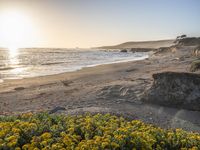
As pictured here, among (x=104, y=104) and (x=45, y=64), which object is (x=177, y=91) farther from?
(x=45, y=64)

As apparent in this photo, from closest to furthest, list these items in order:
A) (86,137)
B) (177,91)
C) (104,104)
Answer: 1. (86,137)
2. (177,91)
3. (104,104)

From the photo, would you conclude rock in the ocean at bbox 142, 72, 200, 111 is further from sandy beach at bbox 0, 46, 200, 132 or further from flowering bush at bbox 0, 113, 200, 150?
flowering bush at bbox 0, 113, 200, 150

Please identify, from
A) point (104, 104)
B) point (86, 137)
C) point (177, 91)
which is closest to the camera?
point (86, 137)

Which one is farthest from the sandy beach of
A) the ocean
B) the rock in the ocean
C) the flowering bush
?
the ocean

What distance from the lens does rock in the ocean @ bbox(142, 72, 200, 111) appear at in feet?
39.4

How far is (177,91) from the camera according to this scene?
12250 millimetres

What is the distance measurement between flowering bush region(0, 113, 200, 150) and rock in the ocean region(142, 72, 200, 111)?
5.27 meters

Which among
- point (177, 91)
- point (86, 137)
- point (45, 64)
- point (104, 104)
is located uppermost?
point (86, 137)

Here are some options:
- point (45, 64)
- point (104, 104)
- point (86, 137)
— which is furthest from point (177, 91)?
point (45, 64)

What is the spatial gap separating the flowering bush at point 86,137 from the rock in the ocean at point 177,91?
5272 millimetres

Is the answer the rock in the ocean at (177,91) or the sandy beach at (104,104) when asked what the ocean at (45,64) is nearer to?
the sandy beach at (104,104)

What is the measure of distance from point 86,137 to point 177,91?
6919mm

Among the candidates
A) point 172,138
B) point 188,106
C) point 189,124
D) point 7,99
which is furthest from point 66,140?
point 7,99

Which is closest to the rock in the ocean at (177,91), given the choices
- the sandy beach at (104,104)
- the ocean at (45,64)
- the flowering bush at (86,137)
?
the sandy beach at (104,104)
